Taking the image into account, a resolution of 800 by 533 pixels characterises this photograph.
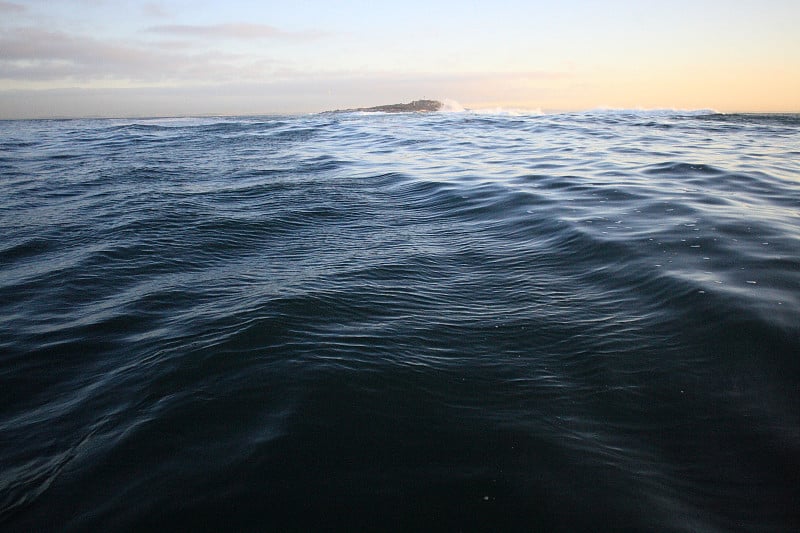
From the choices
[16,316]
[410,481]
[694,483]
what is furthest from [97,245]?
[694,483]

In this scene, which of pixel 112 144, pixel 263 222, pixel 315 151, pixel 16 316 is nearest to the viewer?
pixel 16 316

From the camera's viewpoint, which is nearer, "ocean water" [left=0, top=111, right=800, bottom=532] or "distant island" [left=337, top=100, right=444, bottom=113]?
"ocean water" [left=0, top=111, right=800, bottom=532]

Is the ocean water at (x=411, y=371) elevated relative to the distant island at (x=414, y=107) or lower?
lower

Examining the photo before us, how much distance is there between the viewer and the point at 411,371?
376 centimetres

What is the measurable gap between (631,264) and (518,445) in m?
3.68

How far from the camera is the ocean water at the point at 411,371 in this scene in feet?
8.44

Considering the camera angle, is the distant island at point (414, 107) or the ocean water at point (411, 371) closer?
the ocean water at point (411, 371)

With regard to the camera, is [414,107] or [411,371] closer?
[411,371]

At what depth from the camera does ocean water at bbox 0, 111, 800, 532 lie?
101 inches

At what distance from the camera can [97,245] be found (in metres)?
7.56

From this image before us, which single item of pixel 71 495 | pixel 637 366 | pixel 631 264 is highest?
pixel 631 264

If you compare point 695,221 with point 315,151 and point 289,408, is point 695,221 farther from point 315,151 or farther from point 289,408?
point 315,151

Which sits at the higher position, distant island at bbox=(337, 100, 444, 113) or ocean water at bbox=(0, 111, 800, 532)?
distant island at bbox=(337, 100, 444, 113)

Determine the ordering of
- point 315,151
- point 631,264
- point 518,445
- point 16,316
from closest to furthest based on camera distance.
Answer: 1. point 518,445
2. point 16,316
3. point 631,264
4. point 315,151
